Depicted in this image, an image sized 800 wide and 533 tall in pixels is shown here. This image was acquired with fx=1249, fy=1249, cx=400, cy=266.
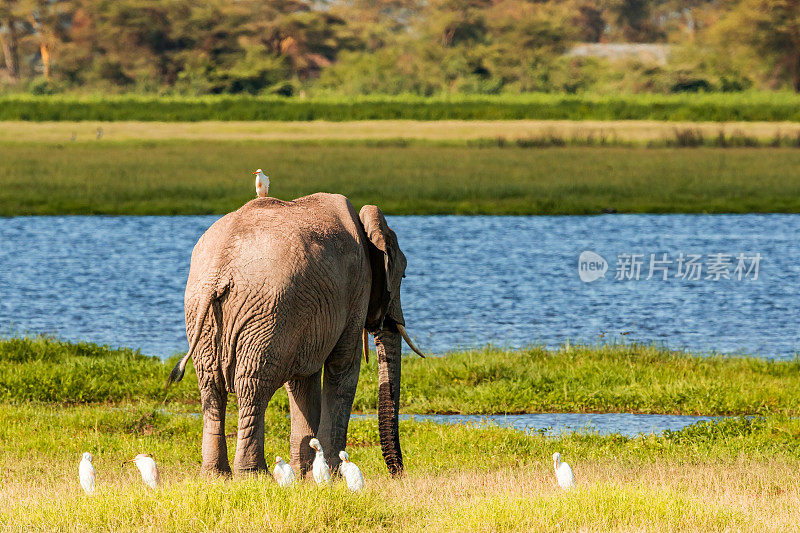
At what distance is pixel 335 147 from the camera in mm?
47781

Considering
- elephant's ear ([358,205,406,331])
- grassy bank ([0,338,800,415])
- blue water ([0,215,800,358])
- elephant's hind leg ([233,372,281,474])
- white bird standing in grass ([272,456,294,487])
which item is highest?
elephant's ear ([358,205,406,331])

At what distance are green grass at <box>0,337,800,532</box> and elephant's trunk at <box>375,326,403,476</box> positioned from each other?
0.64 ft

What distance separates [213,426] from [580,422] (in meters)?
5.03

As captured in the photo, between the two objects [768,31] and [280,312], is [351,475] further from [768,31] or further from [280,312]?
[768,31]

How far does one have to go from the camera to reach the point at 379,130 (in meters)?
55.8

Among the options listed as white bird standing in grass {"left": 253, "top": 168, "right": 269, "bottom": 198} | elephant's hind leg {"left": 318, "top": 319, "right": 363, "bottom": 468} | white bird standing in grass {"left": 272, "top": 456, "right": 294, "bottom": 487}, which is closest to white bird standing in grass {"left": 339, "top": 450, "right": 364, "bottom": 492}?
white bird standing in grass {"left": 272, "top": 456, "right": 294, "bottom": 487}

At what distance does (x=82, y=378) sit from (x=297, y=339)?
5955 mm

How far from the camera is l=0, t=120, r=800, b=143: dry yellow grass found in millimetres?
51062

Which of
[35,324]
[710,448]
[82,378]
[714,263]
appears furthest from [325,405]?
[714,263]

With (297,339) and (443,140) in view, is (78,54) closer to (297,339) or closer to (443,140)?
(443,140)

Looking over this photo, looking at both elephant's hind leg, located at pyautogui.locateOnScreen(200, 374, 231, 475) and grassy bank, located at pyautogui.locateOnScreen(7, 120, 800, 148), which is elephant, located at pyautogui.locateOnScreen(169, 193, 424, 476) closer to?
elephant's hind leg, located at pyautogui.locateOnScreen(200, 374, 231, 475)

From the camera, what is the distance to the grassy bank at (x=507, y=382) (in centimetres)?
1236

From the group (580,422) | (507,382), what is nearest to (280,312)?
(580,422)

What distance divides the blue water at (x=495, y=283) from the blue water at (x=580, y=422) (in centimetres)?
306
